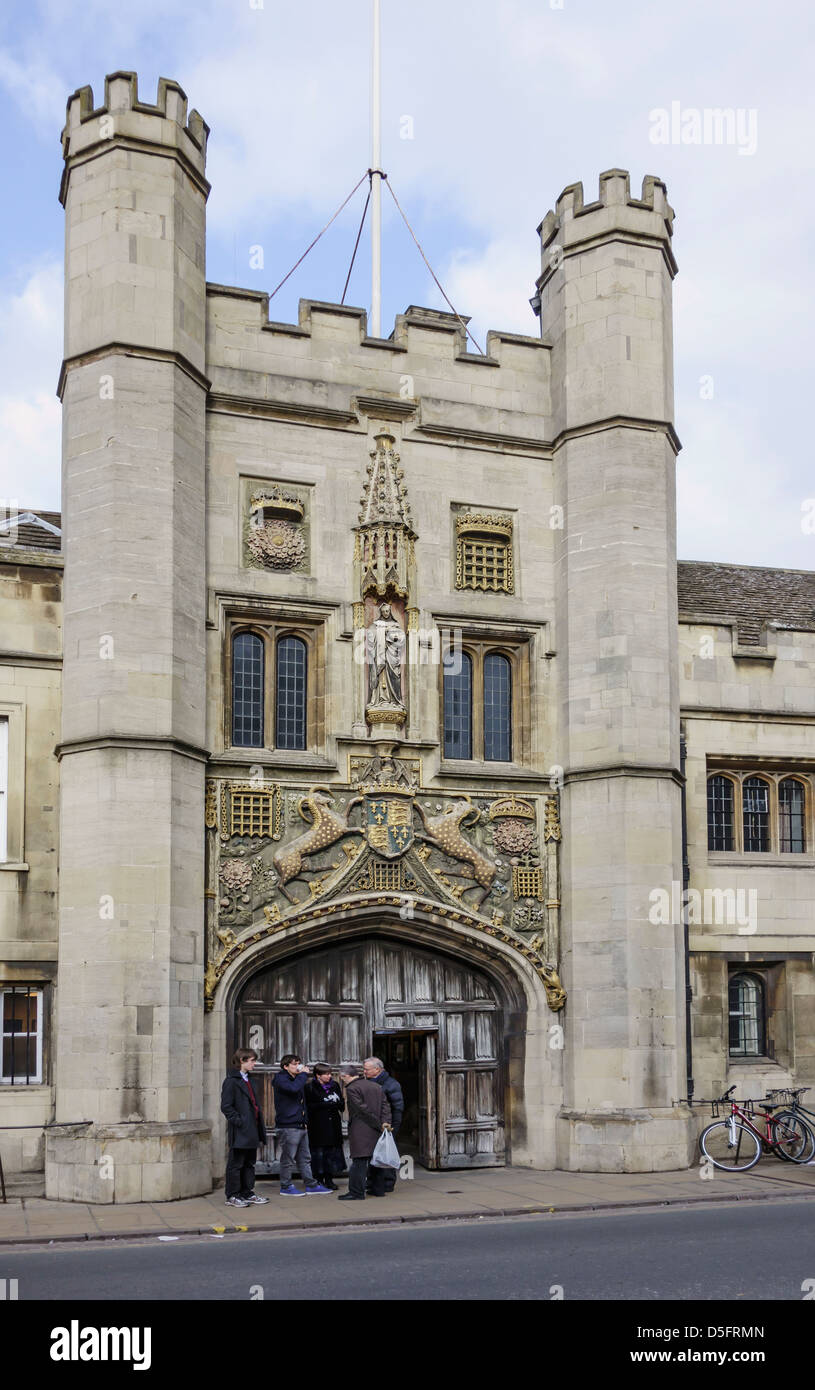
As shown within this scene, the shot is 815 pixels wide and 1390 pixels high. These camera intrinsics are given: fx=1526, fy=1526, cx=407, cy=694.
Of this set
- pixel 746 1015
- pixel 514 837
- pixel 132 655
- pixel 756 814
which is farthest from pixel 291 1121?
pixel 756 814

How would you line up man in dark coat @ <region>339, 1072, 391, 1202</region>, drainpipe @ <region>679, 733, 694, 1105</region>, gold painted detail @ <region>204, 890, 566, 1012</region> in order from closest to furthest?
man in dark coat @ <region>339, 1072, 391, 1202</region> → gold painted detail @ <region>204, 890, 566, 1012</region> → drainpipe @ <region>679, 733, 694, 1105</region>

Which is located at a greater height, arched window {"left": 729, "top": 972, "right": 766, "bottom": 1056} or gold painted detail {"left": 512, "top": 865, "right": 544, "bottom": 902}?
gold painted detail {"left": 512, "top": 865, "right": 544, "bottom": 902}

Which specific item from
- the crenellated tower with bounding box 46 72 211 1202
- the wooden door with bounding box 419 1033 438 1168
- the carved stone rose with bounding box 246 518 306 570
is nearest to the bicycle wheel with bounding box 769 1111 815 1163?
the wooden door with bounding box 419 1033 438 1168

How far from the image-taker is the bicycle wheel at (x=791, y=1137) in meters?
19.3

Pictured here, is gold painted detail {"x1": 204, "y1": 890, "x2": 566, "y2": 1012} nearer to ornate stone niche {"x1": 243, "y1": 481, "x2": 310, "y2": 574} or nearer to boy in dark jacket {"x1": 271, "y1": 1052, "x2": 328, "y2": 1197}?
boy in dark jacket {"x1": 271, "y1": 1052, "x2": 328, "y2": 1197}

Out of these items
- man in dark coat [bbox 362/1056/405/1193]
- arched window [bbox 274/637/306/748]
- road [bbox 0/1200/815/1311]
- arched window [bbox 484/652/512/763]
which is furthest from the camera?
arched window [bbox 484/652/512/763]

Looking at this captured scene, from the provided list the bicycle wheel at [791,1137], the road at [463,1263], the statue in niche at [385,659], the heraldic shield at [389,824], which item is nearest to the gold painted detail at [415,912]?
the heraldic shield at [389,824]

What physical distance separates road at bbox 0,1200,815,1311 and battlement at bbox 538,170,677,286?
1258 centimetres

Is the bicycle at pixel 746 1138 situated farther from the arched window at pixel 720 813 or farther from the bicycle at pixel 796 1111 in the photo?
the arched window at pixel 720 813

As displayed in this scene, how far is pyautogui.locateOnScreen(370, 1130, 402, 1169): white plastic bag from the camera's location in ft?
53.5

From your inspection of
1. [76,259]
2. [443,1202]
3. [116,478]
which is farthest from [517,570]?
[443,1202]

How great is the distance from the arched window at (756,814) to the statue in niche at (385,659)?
18.6 ft

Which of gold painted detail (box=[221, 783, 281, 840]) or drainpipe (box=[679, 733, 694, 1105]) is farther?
drainpipe (box=[679, 733, 694, 1105])

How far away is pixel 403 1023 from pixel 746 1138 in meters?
4.64
